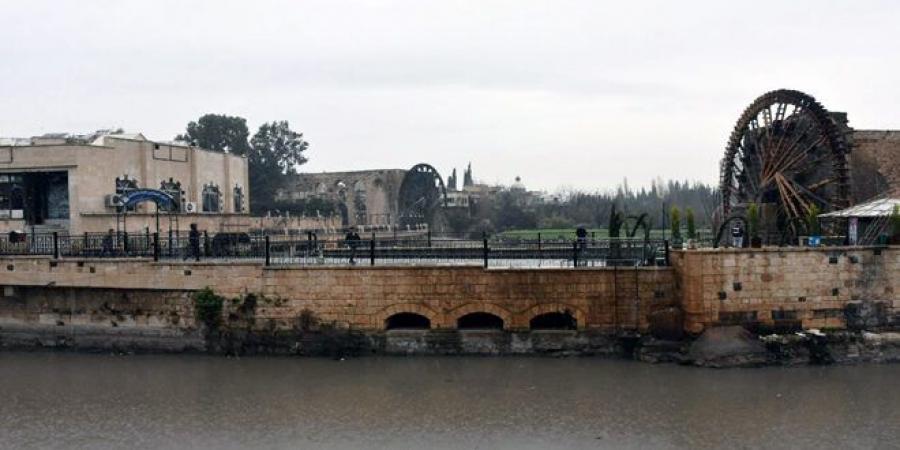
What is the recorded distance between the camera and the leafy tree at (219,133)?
5663 cm

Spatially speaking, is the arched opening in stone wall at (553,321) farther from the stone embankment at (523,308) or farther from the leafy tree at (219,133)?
the leafy tree at (219,133)

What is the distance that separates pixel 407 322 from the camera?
1938cm

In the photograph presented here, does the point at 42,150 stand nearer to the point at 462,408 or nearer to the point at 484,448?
the point at 462,408

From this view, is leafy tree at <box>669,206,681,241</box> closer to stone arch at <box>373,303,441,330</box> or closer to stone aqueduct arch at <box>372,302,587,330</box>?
stone aqueduct arch at <box>372,302,587,330</box>

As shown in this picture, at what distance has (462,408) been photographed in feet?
48.6

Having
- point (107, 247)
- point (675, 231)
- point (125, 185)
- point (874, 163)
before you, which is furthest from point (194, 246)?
point (874, 163)

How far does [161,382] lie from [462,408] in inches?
272

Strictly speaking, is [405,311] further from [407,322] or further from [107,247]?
[107,247]

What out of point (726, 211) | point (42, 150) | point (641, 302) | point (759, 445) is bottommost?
point (759, 445)

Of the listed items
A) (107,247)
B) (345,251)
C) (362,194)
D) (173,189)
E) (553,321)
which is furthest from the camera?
(362,194)

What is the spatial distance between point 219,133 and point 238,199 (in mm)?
20017

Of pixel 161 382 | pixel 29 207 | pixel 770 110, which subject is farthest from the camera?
pixel 770 110

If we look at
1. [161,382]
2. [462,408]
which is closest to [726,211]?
[462,408]

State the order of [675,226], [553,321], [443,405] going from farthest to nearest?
[675,226], [553,321], [443,405]
